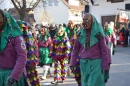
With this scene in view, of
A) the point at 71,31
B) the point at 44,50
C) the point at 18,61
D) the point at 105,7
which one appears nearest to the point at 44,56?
the point at 44,50

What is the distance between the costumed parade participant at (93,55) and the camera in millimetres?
5301

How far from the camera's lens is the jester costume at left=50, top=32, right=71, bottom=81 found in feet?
29.0

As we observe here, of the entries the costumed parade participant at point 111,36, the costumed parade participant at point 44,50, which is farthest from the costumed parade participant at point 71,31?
the costumed parade participant at point 111,36

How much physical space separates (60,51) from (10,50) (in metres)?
4.89

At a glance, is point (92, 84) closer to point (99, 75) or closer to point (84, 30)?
point (99, 75)

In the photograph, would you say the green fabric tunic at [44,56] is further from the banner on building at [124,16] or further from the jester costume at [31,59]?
the banner on building at [124,16]

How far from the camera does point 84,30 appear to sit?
220 inches

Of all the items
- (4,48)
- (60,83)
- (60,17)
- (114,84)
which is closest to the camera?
(4,48)

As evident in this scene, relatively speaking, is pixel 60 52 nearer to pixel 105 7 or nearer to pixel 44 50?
pixel 44 50

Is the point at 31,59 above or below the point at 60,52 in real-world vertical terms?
above

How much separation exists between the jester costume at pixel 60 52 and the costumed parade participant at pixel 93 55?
3.32 metres

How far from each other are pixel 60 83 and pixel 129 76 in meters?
2.25

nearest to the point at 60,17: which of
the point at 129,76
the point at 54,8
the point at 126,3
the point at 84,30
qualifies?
the point at 54,8

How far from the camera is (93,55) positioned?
534cm
